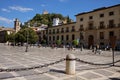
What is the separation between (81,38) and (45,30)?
21.1 metres

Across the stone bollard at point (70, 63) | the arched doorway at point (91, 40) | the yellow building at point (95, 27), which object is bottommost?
the stone bollard at point (70, 63)

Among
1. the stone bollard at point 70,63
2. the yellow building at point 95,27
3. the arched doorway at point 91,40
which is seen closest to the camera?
the stone bollard at point 70,63

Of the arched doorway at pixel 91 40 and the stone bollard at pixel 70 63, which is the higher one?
the arched doorway at pixel 91 40

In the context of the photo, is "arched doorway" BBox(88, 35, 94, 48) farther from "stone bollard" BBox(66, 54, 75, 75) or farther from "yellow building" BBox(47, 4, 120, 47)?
"stone bollard" BBox(66, 54, 75, 75)

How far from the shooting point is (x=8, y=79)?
7.03m

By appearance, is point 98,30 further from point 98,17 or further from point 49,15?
point 49,15

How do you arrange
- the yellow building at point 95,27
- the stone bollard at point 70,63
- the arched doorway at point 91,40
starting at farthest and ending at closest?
the arched doorway at point 91,40 → the yellow building at point 95,27 → the stone bollard at point 70,63

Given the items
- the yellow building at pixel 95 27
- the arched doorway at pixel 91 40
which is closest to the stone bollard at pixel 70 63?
the yellow building at pixel 95 27

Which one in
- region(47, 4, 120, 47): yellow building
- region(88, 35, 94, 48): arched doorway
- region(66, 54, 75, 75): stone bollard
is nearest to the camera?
region(66, 54, 75, 75): stone bollard

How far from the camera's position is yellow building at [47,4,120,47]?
38431 mm

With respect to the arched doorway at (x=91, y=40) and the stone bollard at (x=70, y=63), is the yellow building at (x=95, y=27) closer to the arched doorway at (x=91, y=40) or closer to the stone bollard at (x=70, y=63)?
the arched doorway at (x=91, y=40)

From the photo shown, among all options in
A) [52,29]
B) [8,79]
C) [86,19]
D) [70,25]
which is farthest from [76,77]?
[52,29]

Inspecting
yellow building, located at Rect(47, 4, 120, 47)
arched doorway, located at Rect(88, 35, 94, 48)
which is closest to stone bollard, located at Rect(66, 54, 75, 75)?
yellow building, located at Rect(47, 4, 120, 47)

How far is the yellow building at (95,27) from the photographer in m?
38.4
